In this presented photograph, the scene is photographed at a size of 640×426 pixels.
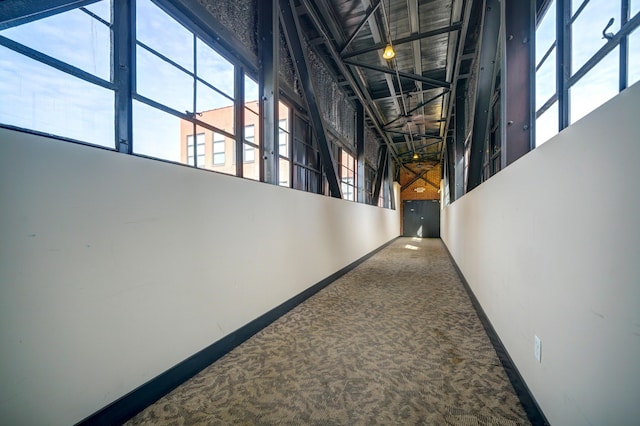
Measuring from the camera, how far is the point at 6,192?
976 millimetres

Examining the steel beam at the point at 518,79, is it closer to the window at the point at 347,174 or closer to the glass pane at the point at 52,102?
the glass pane at the point at 52,102

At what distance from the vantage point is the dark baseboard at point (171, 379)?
1.27 m

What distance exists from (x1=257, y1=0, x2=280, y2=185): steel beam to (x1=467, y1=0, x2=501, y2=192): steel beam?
2.24 metres

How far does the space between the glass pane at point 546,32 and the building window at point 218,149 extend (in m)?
2.57

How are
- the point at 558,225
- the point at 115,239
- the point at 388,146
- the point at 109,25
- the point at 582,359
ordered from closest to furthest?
the point at 582,359
the point at 558,225
the point at 115,239
the point at 109,25
the point at 388,146

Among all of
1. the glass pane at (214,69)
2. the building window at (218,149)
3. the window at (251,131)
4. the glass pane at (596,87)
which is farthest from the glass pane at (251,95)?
the glass pane at (596,87)

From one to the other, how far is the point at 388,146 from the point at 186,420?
8799mm

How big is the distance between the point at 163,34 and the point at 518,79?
8.92ft

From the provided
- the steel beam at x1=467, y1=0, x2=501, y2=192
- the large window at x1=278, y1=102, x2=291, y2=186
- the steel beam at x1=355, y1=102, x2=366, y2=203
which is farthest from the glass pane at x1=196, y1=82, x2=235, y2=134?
the steel beam at x1=355, y1=102, x2=366, y2=203

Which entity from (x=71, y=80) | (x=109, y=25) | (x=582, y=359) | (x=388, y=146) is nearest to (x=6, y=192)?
(x=71, y=80)

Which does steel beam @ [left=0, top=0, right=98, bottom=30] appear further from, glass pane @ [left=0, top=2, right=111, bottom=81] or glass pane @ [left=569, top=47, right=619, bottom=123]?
glass pane @ [left=569, top=47, right=619, bottom=123]

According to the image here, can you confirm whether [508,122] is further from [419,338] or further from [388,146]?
[388,146]

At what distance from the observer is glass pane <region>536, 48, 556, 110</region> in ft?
5.41

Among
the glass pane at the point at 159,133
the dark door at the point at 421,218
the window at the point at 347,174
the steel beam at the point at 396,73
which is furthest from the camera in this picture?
the dark door at the point at 421,218
